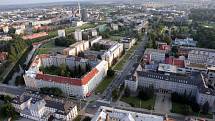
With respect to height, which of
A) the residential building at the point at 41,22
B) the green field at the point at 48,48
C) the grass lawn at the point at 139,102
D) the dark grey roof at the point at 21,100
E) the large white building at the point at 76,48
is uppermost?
the residential building at the point at 41,22

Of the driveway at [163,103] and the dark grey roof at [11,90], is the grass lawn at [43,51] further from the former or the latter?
the driveway at [163,103]

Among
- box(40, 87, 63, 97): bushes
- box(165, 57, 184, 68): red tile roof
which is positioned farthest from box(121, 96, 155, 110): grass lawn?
box(165, 57, 184, 68): red tile roof

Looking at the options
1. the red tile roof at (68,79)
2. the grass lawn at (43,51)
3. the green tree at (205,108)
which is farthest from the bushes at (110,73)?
the grass lawn at (43,51)

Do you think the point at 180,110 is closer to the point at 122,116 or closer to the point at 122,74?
the point at 122,116

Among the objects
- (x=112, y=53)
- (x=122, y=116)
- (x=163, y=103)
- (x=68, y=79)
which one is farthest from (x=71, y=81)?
(x=112, y=53)

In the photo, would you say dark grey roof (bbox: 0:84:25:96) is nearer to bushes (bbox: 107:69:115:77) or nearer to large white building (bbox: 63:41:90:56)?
large white building (bbox: 63:41:90:56)

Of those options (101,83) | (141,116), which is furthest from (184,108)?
(101,83)
